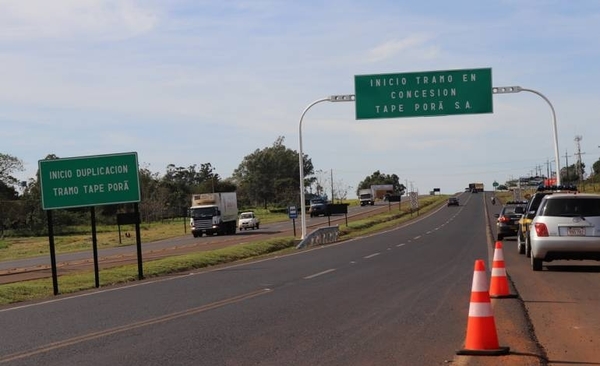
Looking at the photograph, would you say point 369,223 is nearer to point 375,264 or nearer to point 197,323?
point 375,264

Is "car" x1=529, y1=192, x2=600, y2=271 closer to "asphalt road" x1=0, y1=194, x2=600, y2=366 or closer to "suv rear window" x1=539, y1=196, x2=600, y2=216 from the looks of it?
"suv rear window" x1=539, y1=196, x2=600, y2=216

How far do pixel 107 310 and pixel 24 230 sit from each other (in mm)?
83248

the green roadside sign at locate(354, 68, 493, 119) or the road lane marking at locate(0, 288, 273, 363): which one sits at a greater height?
the green roadside sign at locate(354, 68, 493, 119)

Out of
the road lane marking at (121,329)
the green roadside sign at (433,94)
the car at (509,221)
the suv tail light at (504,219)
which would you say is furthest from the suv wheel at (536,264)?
the green roadside sign at (433,94)

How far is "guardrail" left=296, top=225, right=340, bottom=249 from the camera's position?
39.4 meters

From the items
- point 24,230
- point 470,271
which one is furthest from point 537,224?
point 24,230

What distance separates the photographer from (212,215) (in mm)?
61406

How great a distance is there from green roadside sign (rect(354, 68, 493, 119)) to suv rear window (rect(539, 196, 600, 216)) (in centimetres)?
1705

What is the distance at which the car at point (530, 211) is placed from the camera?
22717mm

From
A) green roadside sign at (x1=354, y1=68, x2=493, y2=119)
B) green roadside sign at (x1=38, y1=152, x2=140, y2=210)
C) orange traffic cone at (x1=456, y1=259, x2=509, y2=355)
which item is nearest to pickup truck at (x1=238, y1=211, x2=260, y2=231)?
green roadside sign at (x1=354, y1=68, x2=493, y2=119)

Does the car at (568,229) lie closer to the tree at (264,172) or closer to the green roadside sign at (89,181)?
the green roadside sign at (89,181)

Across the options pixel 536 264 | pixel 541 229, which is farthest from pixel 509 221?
pixel 541 229

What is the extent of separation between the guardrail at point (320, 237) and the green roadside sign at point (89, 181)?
16.3 m

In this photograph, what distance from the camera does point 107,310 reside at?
13953mm
